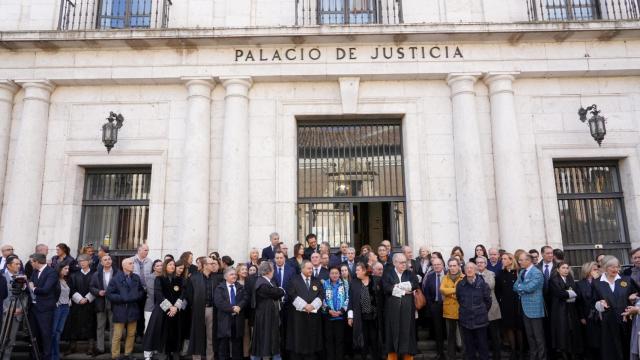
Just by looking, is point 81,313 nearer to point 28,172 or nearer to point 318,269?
point 318,269

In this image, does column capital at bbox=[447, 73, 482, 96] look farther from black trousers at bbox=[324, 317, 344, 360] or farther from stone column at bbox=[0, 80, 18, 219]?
stone column at bbox=[0, 80, 18, 219]

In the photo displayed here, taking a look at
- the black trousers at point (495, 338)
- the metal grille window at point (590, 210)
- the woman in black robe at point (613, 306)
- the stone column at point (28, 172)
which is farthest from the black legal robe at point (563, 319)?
the stone column at point (28, 172)

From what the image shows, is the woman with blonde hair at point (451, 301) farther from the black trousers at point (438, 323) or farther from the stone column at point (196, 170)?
the stone column at point (196, 170)

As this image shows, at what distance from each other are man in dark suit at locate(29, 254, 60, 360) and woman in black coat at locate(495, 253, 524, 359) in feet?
24.3

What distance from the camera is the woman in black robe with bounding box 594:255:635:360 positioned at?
23.2 feet

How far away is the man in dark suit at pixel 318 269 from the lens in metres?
7.69

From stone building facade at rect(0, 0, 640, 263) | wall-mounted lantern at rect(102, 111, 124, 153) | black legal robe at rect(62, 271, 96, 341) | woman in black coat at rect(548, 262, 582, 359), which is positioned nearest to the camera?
woman in black coat at rect(548, 262, 582, 359)

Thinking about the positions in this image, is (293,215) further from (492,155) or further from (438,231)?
(492,155)

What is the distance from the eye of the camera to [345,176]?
38.3 ft

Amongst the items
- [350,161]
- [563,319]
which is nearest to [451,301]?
[563,319]

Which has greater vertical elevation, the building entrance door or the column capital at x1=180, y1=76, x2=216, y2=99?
the column capital at x1=180, y1=76, x2=216, y2=99

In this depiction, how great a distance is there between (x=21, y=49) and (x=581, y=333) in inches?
528

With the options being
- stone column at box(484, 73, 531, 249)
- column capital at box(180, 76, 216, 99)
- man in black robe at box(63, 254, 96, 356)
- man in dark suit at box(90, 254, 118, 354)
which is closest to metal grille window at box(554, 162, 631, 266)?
stone column at box(484, 73, 531, 249)

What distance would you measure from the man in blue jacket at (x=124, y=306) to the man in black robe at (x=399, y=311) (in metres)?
4.14
